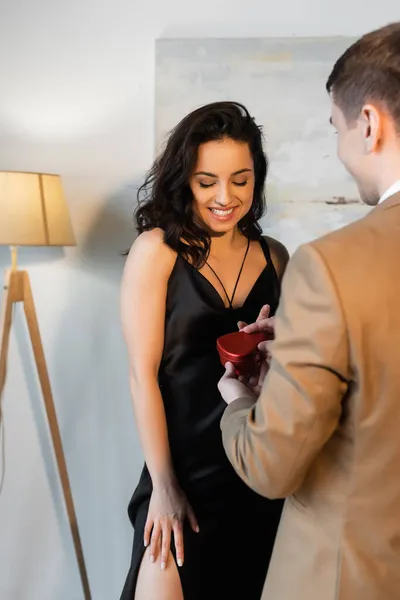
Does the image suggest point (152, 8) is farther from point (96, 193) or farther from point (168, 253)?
point (168, 253)

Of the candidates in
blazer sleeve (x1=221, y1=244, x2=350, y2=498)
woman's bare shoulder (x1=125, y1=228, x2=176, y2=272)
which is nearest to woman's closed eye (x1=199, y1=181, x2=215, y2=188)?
woman's bare shoulder (x1=125, y1=228, x2=176, y2=272)

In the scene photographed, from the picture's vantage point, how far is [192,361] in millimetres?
1448

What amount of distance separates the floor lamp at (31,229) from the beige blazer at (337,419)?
0.98 metres

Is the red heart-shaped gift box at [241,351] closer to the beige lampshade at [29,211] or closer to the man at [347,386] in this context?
the man at [347,386]

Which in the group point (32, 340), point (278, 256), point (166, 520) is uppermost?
point (278, 256)

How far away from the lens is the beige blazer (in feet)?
2.43

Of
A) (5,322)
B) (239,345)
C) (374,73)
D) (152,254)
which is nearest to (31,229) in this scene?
(5,322)

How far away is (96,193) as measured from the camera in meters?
1.99

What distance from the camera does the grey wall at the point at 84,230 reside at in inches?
76.0

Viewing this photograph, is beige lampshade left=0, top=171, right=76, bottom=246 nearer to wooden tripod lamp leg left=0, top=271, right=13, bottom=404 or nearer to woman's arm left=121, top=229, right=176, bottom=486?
wooden tripod lamp leg left=0, top=271, right=13, bottom=404

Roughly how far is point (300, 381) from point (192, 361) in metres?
0.70

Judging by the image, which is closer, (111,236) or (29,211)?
(29,211)

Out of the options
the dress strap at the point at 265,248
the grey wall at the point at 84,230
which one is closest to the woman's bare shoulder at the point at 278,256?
the dress strap at the point at 265,248

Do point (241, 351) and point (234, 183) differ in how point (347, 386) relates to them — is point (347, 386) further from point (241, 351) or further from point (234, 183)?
point (234, 183)
